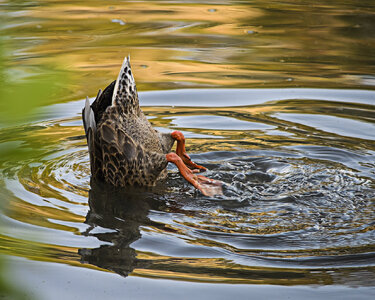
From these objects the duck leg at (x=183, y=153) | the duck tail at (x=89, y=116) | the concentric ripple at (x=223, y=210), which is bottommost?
the concentric ripple at (x=223, y=210)

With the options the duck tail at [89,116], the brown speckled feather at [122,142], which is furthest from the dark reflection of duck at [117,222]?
the duck tail at [89,116]

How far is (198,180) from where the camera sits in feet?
15.2

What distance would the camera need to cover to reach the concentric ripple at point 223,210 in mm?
3205

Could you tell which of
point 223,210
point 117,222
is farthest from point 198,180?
point 117,222

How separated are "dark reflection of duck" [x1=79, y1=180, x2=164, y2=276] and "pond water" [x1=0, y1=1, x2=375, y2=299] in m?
0.01

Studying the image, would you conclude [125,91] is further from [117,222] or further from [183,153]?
[117,222]

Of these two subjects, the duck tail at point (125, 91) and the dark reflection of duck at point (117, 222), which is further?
the duck tail at point (125, 91)

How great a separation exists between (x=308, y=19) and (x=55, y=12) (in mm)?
4431

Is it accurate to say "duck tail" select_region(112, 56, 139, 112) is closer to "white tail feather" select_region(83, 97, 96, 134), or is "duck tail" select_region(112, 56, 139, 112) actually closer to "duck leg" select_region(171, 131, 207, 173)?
"white tail feather" select_region(83, 97, 96, 134)

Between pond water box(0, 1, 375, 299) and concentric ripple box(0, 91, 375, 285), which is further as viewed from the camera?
concentric ripple box(0, 91, 375, 285)

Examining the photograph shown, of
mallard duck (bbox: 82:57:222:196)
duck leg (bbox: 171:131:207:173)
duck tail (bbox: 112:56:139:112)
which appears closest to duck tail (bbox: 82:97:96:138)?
mallard duck (bbox: 82:57:222:196)

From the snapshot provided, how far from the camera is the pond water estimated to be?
9.89ft

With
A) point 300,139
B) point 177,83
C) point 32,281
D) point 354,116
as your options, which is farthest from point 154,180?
point 177,83

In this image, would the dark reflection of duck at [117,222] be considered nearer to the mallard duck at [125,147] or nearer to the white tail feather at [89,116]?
the mallard duck at [125,147]
